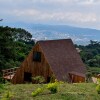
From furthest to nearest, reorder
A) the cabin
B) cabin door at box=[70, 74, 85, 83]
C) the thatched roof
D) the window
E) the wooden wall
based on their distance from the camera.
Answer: the window < the wooden wall < the thatched roof < the cabin < cabin door at box=[70, 74, 85, 83]

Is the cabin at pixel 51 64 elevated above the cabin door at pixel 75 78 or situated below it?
above

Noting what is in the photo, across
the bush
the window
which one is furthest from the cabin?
the bush

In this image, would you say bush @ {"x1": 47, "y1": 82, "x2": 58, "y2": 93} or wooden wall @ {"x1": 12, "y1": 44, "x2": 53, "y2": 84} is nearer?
bush @ {"x1": 47, "y1": 82, "x2": 58, "y2": 93}

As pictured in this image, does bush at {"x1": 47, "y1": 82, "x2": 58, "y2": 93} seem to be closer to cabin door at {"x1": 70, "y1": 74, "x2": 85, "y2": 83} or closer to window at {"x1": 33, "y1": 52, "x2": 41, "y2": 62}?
cabin door at {"x1": 70, "y1": 74, "x2": 85, "y2": 83}

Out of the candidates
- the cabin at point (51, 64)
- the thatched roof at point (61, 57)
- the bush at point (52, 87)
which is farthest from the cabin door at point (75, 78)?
the bush at point (52, 87)

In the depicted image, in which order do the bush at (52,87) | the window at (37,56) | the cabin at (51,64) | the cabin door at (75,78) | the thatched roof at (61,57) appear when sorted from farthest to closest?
the window at (37,56) → the thatched roof at (61,57) → the cabin at (51,64) → the cabin door at (75,78) → the bush at (52,87)

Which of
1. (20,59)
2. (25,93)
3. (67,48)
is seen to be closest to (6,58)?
(20,59)

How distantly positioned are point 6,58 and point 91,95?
28.5 meters

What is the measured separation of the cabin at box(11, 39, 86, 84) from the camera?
2933cm

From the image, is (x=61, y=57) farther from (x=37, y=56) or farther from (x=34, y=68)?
(x=34, y=68)

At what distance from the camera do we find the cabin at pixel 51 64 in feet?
96.2

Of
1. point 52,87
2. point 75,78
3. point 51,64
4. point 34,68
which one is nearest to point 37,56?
point 34,68

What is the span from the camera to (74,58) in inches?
1287

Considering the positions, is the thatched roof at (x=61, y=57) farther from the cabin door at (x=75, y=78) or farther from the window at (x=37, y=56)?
the window at (x=37, y=56)
